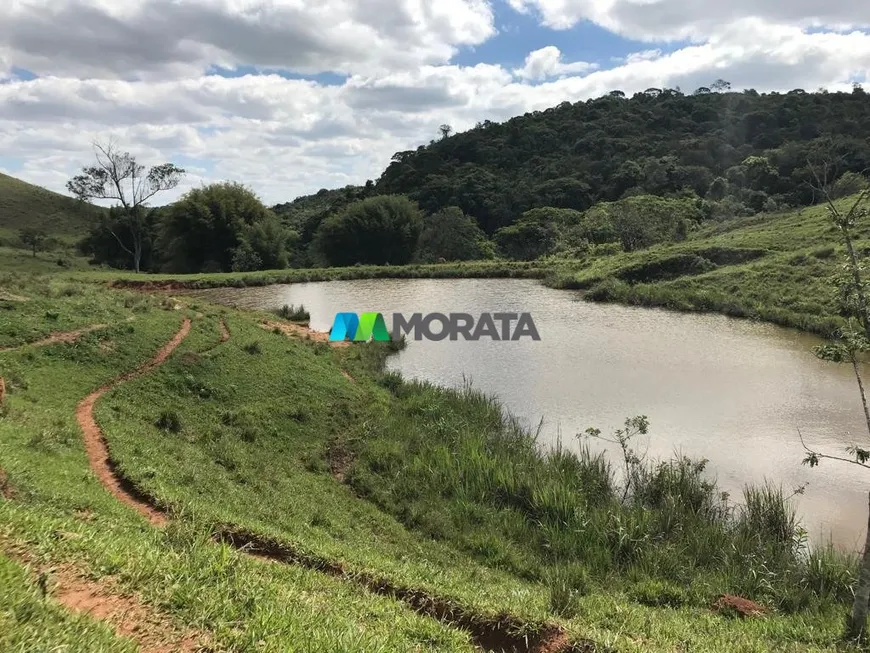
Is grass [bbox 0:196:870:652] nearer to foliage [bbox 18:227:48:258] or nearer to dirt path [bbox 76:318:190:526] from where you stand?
dirt path [bbox 76:318:190:526]

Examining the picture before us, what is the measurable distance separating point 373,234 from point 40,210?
44208 millimetres

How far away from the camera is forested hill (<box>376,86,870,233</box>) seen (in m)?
63.1

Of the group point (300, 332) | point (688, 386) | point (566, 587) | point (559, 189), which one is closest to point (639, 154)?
point (559, 189)

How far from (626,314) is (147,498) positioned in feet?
86.9

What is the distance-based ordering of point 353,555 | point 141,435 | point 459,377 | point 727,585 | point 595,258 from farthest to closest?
point 595,258
point 459,377
point 141,435
point 727,585
point 353,555

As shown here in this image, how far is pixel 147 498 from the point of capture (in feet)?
23.3

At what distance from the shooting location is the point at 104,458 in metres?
8.09

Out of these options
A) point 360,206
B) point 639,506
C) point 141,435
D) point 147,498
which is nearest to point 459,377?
point 639,506

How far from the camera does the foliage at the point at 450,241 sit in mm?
58031

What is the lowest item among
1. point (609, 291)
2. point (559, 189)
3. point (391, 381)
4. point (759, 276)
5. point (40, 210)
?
point (391, 381)

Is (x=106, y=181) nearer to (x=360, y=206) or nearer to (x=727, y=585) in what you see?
(x=360, y=206)

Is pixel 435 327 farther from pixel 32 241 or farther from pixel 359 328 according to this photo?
pixel 32 241

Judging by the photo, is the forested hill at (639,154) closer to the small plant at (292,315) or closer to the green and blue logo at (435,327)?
the green and blue logo at (435,327)

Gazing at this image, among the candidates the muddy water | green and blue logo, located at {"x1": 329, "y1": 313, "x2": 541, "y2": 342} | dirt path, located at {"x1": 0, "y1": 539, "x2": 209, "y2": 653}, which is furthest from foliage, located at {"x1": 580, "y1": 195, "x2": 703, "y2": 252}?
dirt path, located at {"x1": 0, "y1": 539, "x2": 209, "y2": 653}
